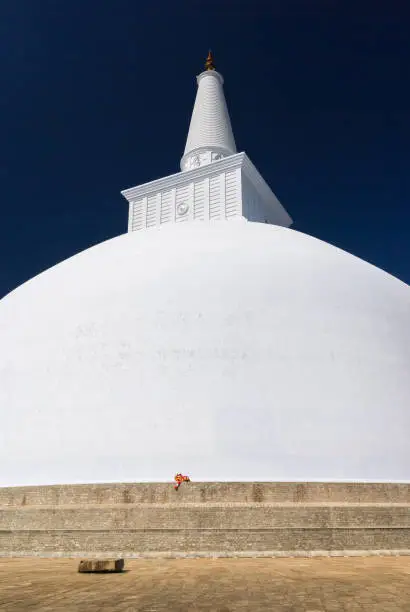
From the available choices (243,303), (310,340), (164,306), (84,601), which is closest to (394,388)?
(310,340)

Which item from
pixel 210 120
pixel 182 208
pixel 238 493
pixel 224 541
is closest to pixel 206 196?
pixel 182 208

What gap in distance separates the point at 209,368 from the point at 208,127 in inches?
480

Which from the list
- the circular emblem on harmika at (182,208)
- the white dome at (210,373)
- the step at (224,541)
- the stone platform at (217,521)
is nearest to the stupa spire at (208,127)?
the circular emblem on harmika at (182,208)

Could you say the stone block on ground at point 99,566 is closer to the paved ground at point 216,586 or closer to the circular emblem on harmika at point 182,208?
the paved ground at point 216,586

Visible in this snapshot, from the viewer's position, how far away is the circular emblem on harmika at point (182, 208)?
56.3ft

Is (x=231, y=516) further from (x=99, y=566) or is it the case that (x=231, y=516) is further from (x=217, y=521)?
(x=99, y=566)

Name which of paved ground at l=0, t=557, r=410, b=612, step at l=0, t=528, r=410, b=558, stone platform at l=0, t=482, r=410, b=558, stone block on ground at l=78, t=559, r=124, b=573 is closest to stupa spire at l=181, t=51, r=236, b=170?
stone platform at l=0, t=482, r=410, b=558

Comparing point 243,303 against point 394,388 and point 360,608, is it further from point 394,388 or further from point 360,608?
point 360,608

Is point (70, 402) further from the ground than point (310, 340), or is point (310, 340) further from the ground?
point (310, 340)

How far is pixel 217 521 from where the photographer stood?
805 cm

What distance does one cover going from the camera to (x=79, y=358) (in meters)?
9.92

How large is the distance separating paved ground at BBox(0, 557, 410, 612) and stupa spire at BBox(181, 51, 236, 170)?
14.0 m

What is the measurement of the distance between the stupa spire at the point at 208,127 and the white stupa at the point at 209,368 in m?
7.42

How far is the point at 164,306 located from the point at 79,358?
1807 mm
